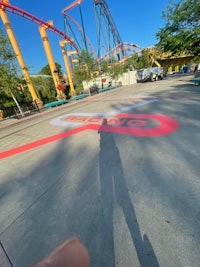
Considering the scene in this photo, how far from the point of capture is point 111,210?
1957 mm

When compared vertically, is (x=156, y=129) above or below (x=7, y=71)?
below

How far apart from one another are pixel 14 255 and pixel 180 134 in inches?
167

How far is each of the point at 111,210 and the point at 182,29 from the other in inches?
457

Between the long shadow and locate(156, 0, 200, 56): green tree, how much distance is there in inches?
371

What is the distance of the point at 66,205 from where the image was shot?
7.18ft

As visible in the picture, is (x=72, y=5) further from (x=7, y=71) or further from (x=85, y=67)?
(x=7, y=71)

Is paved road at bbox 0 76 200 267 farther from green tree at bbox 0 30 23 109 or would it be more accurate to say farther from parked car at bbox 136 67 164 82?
parked car at bbox 136 67 164 82

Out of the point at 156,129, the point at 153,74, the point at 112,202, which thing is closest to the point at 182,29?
the point at 156,129

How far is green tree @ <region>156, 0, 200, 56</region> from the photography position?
8133mm

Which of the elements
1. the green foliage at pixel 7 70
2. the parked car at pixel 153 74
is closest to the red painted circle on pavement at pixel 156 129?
the green foliage at pixel 7 70

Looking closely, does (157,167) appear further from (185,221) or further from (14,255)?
(14,255)

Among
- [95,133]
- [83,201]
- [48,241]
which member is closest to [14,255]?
[48,241]

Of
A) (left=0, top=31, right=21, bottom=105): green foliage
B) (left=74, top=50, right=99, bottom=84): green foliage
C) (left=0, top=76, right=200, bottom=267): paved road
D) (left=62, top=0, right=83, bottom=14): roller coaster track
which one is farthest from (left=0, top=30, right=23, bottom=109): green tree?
(left=62, top=0, right=83, bottom=14): roller coaster track

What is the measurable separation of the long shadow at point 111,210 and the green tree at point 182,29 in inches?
371
